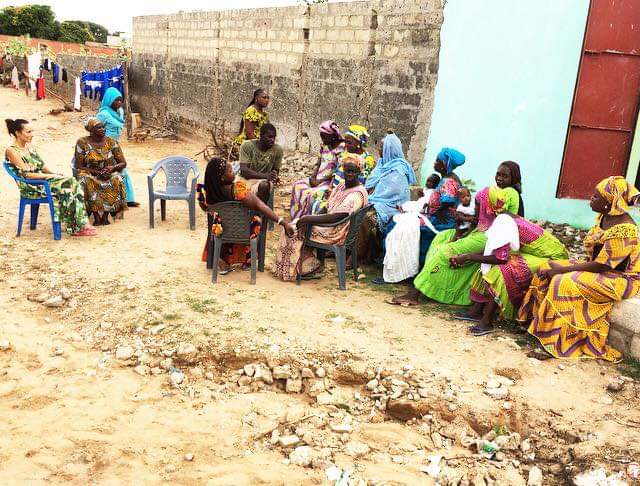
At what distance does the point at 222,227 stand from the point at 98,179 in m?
2.58

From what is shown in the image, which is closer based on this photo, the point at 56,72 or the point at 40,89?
the point at 56,72

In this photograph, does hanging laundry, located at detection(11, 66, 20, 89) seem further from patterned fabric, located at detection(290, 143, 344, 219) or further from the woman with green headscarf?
the woman with green headscarf

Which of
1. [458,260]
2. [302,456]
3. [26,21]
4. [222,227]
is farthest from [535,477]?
[26,21]

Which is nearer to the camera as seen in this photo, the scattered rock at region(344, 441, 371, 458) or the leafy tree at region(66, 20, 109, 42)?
the scattered rock at region(344, 441, 371, 458)

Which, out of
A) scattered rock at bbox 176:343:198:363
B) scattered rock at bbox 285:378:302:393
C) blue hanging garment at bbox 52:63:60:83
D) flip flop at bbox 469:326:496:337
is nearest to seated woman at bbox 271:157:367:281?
flip flop at bbox 469:326:496:337

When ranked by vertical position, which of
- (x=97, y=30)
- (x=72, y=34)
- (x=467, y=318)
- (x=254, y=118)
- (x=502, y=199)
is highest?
(x=97, y=30)

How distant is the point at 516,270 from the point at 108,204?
490 cm

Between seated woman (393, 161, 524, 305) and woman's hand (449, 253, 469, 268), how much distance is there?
0.07m

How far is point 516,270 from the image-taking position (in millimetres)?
4238

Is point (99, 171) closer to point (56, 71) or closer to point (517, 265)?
point (517, 265)

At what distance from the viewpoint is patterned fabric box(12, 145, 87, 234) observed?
20.1 ft

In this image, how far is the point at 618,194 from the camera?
12.3 feet

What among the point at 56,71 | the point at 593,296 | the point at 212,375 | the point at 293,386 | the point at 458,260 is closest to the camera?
the point at 293,386

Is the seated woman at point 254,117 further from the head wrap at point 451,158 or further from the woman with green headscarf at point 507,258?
the woman with green headscarf at point 507,258
